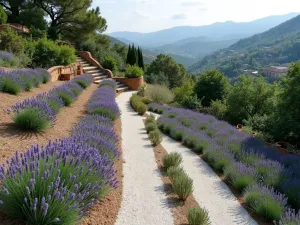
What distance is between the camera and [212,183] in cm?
515

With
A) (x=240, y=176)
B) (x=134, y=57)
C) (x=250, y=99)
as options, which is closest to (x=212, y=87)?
→ (x=250, y=99)

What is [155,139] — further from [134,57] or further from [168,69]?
[168,69]

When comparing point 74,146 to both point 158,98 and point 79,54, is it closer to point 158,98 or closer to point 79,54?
point 158,98

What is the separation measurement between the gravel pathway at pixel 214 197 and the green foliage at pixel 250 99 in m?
7.68

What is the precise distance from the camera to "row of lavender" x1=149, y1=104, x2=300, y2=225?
396 centimetres

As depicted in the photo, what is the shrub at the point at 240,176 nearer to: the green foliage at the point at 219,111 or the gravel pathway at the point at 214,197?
the gravel pathway at the point at 214,197

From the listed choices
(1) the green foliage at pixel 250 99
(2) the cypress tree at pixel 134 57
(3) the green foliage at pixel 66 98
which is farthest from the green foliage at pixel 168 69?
(3) the green foliage at pixel 66 98

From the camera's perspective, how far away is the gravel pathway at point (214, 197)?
3.88 meters

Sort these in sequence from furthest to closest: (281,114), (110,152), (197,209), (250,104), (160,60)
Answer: (160,60) < (250,104) < (281,114) < (110,152) < (197,209)

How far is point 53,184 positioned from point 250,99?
12.2 metres

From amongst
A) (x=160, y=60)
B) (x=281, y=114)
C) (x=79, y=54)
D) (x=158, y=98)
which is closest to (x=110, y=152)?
(x=281, y=114)

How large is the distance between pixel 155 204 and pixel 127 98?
39.1 ft

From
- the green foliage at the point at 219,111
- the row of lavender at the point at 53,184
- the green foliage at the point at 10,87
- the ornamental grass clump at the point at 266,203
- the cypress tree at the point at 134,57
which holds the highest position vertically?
the cypress tree at the point at 134,57

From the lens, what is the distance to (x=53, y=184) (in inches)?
105
